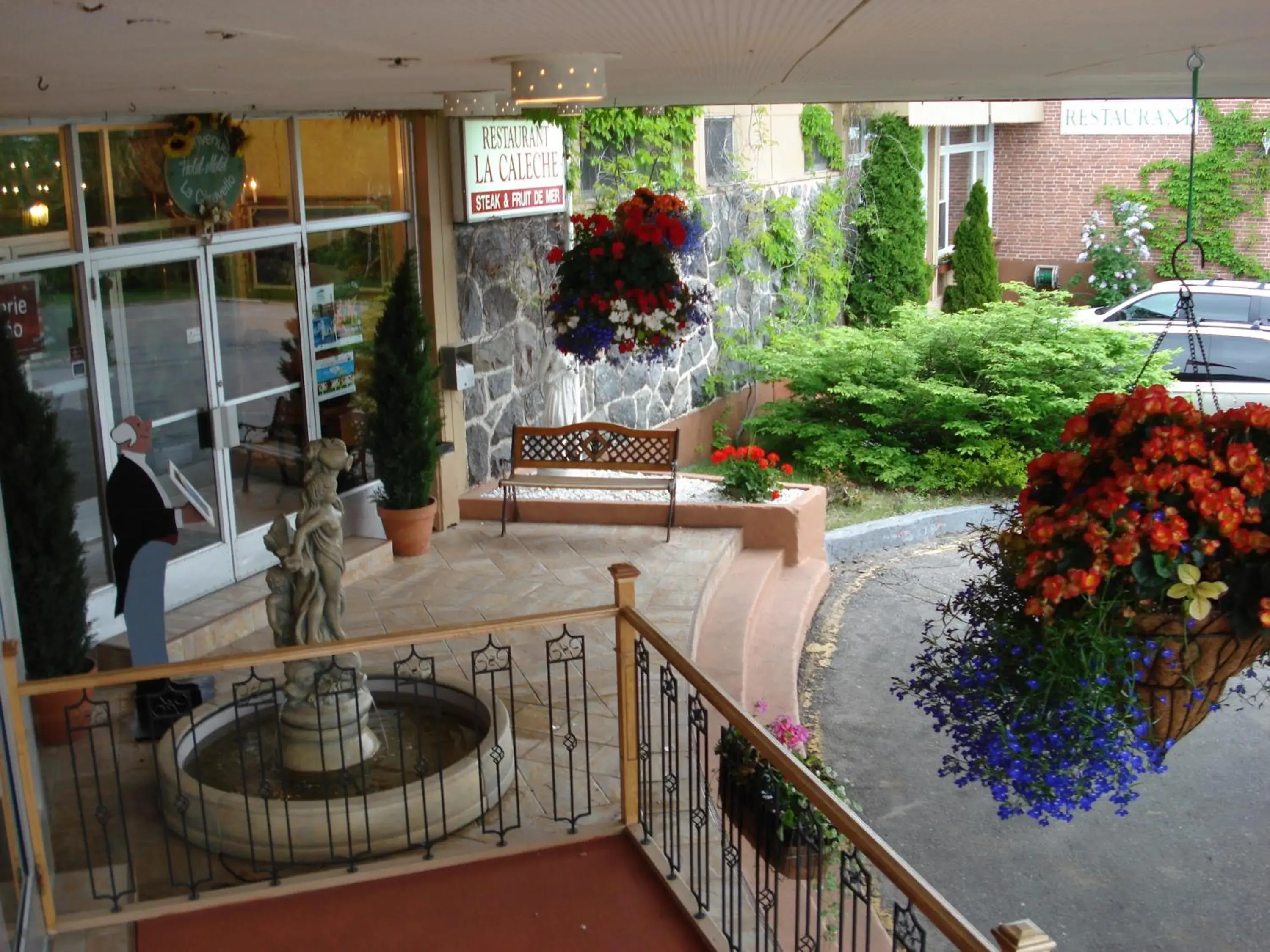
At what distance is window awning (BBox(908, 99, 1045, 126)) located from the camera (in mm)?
16469

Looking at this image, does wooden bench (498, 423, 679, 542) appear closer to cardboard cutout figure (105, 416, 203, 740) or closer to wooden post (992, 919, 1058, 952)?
cardboard cutout figure (105, 416, 203, 740)

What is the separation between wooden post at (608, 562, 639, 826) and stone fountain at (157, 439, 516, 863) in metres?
0.49

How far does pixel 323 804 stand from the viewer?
4383 millimetres

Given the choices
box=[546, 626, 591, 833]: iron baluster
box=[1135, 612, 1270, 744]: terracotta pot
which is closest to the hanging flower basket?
box=[546, 626, 591, 833]: iron baluster

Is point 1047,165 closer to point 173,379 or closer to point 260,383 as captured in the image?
point 260,383

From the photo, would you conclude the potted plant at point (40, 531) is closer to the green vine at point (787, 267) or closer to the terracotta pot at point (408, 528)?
the terracotta pot at point (408, 528)

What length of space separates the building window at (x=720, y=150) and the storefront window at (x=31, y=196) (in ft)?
22.1

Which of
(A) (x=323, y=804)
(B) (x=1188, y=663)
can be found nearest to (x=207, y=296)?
(A) (x=323, y=804)

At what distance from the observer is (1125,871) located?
5.60 metres

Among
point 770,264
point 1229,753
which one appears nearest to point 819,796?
point 1229,753

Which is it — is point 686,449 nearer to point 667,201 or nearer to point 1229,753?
point 667,201

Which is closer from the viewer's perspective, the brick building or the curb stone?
the curb stone

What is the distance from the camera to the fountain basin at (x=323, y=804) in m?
4.37

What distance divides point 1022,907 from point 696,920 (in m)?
1.97
